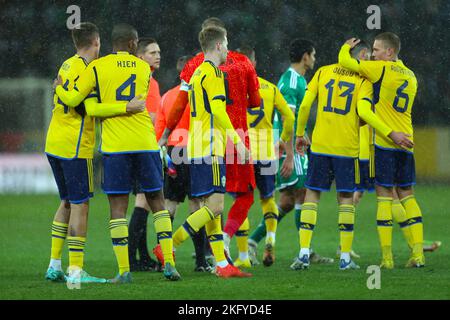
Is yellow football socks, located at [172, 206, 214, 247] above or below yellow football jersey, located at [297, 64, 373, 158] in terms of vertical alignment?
below

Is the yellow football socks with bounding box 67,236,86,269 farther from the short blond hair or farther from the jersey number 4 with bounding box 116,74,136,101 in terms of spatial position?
the short blond hair

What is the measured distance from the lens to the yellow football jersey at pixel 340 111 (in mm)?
8062

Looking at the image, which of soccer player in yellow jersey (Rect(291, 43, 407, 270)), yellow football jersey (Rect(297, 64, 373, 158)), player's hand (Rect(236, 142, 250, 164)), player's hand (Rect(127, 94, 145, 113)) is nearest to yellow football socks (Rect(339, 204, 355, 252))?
soccer player in yellow jersey (Rect(291, 43, 407, 270))

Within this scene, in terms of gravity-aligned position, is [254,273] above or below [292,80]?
below

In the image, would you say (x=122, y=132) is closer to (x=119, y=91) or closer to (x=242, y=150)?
(x=119, y=91)

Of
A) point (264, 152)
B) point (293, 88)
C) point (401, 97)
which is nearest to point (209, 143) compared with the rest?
point (264, 152)

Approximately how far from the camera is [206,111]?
287 inches

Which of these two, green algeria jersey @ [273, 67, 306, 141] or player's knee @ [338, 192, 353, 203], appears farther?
green algeria jersey @ [273, 67, 306, 141]

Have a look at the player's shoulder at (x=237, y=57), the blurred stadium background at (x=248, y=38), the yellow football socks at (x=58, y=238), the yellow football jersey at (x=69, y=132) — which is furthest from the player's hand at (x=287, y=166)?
the blurred stadium background at (x=248, y=38)

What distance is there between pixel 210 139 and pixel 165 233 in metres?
0.79

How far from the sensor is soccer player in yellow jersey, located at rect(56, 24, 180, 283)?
22.6 feet

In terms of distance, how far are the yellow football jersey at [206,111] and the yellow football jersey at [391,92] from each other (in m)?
1.47

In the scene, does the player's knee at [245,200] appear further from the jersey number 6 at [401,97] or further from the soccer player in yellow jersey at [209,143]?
the jersey number 6 at [401,97]
